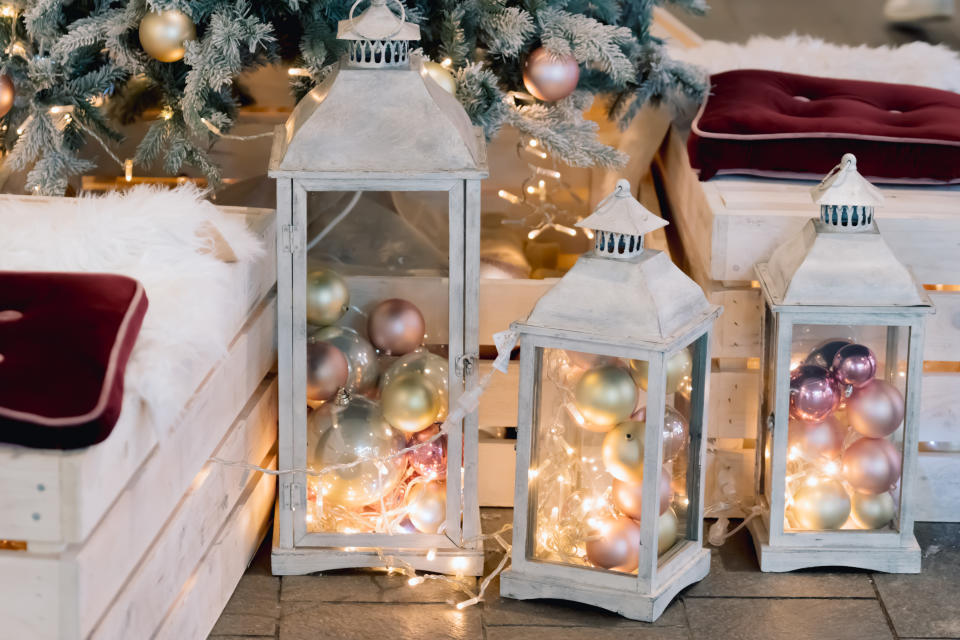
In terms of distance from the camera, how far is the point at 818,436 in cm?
166

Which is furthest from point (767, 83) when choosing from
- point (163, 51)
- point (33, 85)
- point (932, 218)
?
point (33, 85)

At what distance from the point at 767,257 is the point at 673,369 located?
33 centimetres

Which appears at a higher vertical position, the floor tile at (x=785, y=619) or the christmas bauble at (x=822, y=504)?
the christmas bauble at (x=822, y=504)

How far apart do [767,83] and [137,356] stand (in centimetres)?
133

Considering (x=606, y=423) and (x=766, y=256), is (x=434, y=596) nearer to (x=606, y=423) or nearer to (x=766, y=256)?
(x=606, y=423)

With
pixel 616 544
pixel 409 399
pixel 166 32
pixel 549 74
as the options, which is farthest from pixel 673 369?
pixel 166 32

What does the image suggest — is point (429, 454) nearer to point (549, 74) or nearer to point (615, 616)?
point (615, 616)

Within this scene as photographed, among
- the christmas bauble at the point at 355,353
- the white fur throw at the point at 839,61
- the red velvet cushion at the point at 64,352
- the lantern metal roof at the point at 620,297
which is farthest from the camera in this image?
the white fur throw at the point at 839,61

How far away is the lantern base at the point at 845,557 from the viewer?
1663mm

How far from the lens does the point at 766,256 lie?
1.73 m

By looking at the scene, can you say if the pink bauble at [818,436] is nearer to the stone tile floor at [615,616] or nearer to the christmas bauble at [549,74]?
the stone tile floor at [615,616]

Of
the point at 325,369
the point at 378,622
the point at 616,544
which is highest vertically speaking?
the point at 325,369

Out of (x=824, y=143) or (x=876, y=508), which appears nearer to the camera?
(x=876, y=508)

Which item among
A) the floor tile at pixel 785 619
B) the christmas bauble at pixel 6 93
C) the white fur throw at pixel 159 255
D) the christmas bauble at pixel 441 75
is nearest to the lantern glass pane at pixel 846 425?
the floor tile at pixel 785 619
